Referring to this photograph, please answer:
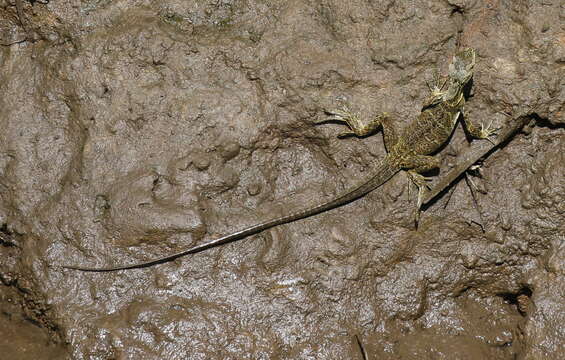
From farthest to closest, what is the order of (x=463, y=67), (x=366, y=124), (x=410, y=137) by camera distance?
(x=366, y=124) → (x=410, y=137) → (x=463, y=67)

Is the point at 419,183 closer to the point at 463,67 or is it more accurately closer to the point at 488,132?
the point at 488,132

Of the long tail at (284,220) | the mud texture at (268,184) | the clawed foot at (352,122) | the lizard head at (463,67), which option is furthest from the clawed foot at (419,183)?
the lizard head at (463,67)

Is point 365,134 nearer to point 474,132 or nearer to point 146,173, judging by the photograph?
point 474,132

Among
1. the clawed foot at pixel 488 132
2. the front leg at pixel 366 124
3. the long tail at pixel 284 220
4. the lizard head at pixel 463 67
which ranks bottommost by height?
the long tail at pixel 284 220

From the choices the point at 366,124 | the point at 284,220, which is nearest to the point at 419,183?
the point at 366,124

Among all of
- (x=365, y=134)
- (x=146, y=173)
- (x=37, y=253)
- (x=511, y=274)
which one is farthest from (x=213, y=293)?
(x=511, y=274)

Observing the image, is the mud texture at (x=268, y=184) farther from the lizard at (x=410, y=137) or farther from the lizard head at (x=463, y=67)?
the lizard head at (x=463, y=67)

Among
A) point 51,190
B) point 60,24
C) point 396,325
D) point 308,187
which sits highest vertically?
point 60,24
